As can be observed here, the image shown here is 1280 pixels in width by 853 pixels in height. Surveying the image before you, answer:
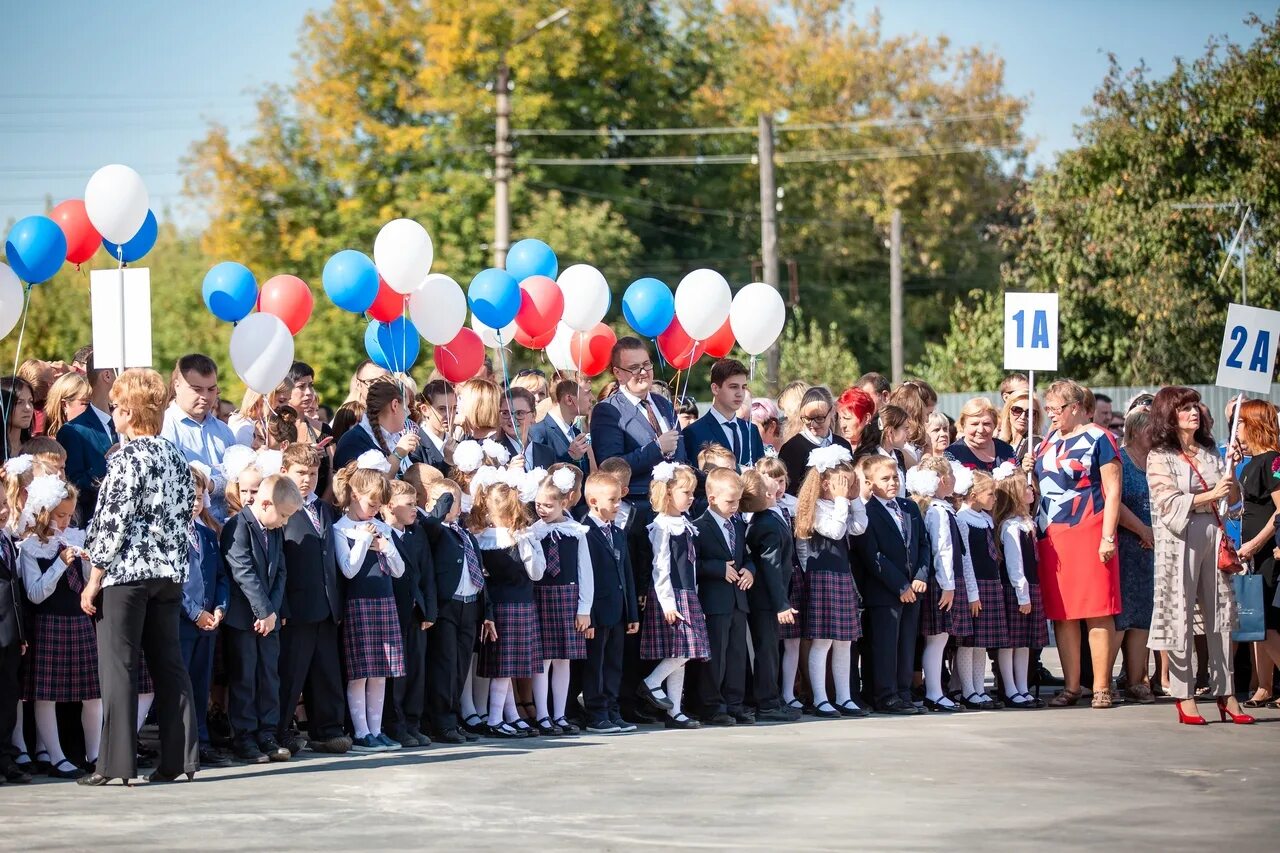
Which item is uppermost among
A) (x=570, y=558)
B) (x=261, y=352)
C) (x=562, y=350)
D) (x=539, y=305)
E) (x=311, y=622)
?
(x=539, y=305)

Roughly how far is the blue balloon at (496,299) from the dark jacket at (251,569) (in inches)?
123

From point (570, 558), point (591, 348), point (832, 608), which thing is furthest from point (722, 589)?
point (591, 348)

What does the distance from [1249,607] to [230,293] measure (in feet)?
23.1

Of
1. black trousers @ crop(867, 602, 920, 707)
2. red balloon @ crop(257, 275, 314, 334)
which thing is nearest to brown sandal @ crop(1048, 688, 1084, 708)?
black trousers @ crop(867, 602, 920, 707)

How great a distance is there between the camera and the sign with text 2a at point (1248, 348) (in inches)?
472

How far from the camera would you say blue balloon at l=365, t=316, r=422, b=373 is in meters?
12.2

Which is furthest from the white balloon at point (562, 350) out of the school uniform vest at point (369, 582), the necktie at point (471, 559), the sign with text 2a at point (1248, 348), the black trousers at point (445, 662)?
the sign with text 2a at point (1248, 348)

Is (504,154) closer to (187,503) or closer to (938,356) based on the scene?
(938,356)

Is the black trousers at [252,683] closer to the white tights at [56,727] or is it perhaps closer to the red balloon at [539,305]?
the white tights at [56,727]

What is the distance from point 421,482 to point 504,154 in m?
19.5

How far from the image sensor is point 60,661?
908cm

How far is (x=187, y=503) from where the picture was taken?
A: 28.2ft

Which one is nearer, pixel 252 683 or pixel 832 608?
pixel 252 683

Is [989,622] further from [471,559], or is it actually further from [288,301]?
[288,301]
